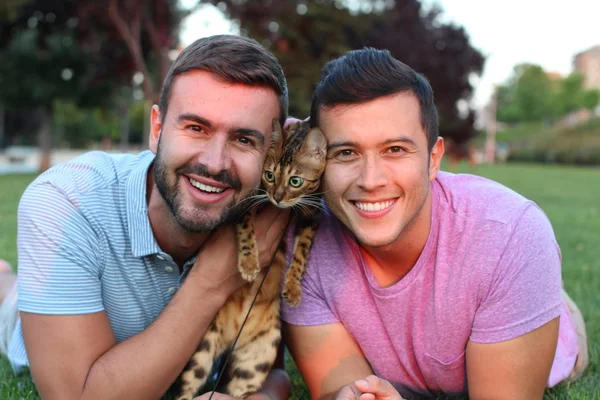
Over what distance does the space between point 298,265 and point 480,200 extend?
1.00m

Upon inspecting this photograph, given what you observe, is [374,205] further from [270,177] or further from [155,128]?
[155,128]

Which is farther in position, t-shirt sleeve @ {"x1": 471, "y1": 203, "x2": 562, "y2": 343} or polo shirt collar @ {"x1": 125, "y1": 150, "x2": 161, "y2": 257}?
polo shirt collar @ {"x1": 125, "y1": 150, "x2": 161, "y2": 257}

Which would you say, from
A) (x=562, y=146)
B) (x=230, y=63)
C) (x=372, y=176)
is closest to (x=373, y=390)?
(x=372, y=176)

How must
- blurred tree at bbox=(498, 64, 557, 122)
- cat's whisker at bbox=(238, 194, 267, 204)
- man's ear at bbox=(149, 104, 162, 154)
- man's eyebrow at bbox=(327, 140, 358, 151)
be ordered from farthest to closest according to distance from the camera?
blurred tree at bbox=(498, 64, 557, 122) < man's ear at bbox=(149, 104, 162, 154) < cat's whisker at bbox=(238, 194, 267, 204) < man's eyebrow at bbox=(327, 140, 358, 151)

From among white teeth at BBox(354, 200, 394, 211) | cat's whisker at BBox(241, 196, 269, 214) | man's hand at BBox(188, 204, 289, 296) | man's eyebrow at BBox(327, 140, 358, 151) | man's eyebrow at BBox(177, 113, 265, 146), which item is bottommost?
man's hand at BBox(188, 204, 289, 296)

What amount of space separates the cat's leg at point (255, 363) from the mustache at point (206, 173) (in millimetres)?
870

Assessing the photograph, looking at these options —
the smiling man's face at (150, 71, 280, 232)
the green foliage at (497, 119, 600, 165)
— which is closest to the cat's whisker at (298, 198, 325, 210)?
the smiling man's face at (150, 71, 280, 232)

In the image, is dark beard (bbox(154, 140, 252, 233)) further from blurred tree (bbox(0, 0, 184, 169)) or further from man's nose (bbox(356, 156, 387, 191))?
blurred tree (bbox(0, 0, 184, 169))

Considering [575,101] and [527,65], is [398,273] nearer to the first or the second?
[575,101]

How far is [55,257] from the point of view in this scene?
284 cm

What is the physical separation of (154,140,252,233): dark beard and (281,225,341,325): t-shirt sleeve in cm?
53

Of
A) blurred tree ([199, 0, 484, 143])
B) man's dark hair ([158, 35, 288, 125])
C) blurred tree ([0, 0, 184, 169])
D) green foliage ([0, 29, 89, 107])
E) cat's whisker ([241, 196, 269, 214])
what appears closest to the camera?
man's dark hair ([158, 35, 288, 125])

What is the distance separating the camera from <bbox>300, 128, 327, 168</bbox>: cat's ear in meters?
3.06

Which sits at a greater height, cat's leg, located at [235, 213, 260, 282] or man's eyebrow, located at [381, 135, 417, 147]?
man's eyebrow, located at [381, 135, 417, 147]
